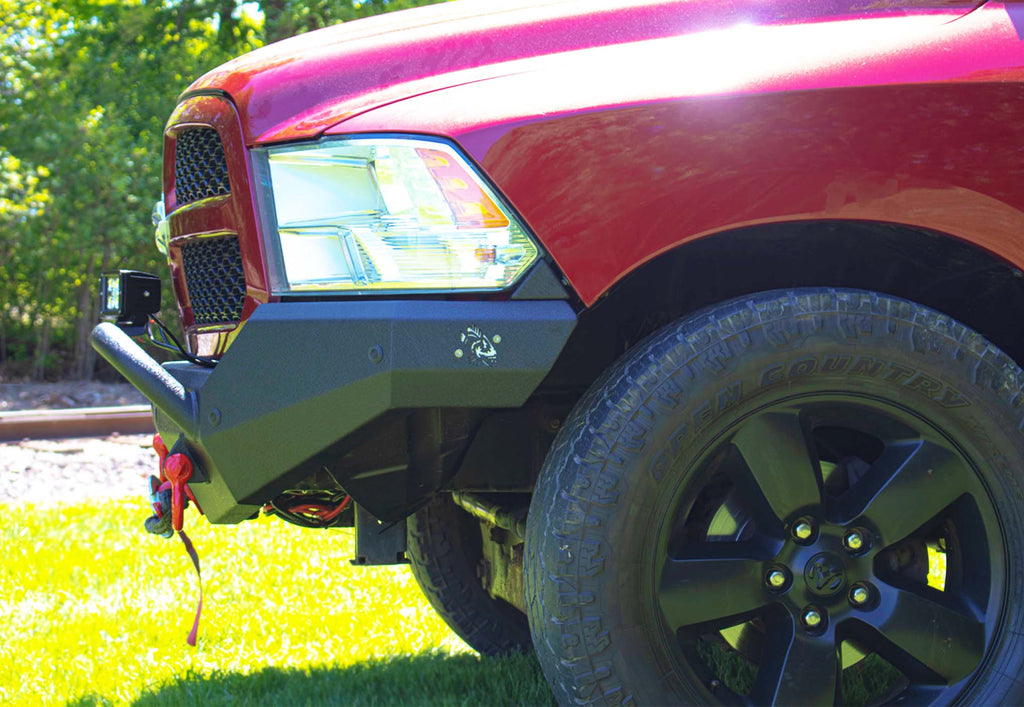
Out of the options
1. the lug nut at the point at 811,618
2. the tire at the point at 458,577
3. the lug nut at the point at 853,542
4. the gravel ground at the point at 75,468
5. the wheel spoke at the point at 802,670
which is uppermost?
the lug nut at the point at 853,542

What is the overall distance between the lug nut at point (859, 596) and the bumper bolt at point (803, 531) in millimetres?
140

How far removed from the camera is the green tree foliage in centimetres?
1135

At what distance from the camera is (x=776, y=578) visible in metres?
1.97

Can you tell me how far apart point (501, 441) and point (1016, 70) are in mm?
1275

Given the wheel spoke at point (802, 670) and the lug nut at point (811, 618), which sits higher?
the lug nut at point (811, 618)

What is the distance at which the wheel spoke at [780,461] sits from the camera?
1965mm

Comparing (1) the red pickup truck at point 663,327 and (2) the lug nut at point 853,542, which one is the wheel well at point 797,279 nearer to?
(1) the red pickup truck at point 663,327

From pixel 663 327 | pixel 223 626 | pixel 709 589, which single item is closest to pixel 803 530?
pixel 709 589

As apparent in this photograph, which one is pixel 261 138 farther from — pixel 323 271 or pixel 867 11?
pixel 867 11

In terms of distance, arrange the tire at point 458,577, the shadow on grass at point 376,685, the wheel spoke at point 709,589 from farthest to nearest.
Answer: the tire at point 458,577
the shadow on grass at point 376,685
the wheel spoke at point 709,589

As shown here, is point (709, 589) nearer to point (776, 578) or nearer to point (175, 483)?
point (776, 578)

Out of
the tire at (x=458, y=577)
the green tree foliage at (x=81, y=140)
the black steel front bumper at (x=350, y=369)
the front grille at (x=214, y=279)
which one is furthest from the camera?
the green tree foliage at (x=81, y=140)

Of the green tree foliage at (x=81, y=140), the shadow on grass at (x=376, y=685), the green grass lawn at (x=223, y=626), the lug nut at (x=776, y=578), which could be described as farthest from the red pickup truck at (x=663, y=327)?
the green tree foliage at (x=81, y=140)

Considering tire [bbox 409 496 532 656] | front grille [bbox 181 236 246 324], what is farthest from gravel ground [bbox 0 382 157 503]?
front grille [bbox 181 236 246 324]
